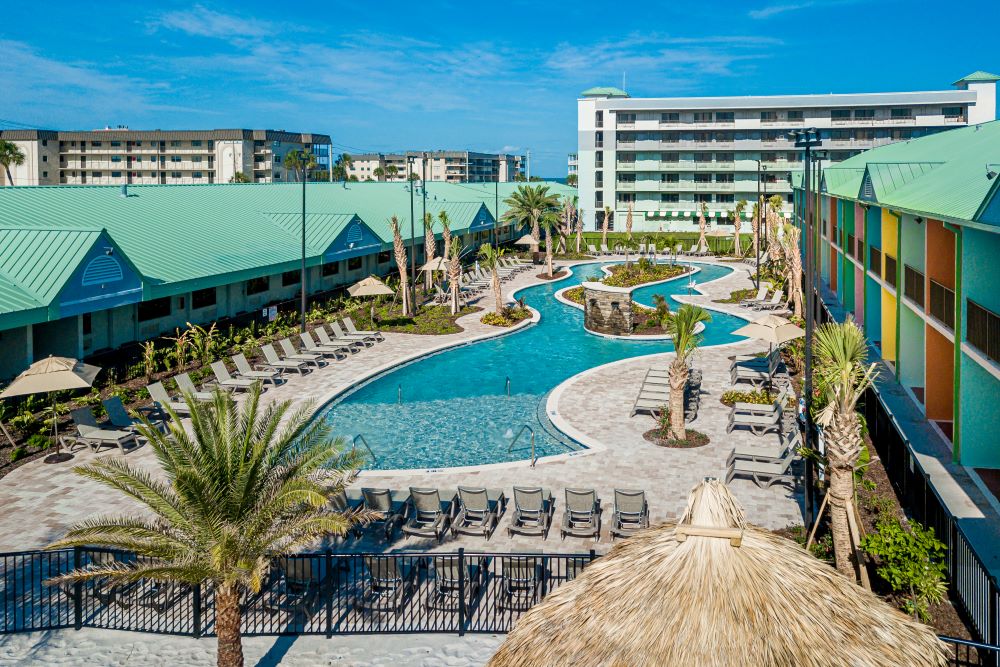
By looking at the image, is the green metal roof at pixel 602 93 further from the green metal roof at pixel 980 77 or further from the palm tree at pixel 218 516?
the palm tree at pixel 218 516

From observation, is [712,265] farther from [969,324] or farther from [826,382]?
[826,382]

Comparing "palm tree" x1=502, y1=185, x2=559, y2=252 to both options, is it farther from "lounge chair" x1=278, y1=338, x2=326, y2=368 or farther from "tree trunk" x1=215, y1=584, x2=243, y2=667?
"tree trunk" x1=215, y1=584, x2=243, y2=667

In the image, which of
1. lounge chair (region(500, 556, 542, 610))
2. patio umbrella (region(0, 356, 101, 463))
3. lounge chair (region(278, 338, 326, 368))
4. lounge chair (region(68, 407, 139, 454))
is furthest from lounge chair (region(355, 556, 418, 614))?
lounge chair (region(278, 338, 326, 368))

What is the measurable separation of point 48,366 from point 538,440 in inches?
477

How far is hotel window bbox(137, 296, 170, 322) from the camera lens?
29438mm

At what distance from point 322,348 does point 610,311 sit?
41.1 ft

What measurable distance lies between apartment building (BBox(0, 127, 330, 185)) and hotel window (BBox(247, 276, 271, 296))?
78.8 m

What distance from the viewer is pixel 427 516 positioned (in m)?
15.7

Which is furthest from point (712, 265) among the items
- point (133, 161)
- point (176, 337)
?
point (133, 161)

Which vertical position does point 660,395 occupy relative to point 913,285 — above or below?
below

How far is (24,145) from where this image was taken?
10944 centimetres

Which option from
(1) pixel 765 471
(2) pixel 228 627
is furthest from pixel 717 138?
(2) pixel 228 627

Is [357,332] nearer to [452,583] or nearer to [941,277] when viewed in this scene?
[941,277]

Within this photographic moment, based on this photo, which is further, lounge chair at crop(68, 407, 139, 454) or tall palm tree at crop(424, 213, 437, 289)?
tall palm tree at crop(424, 213, 437, 289)
